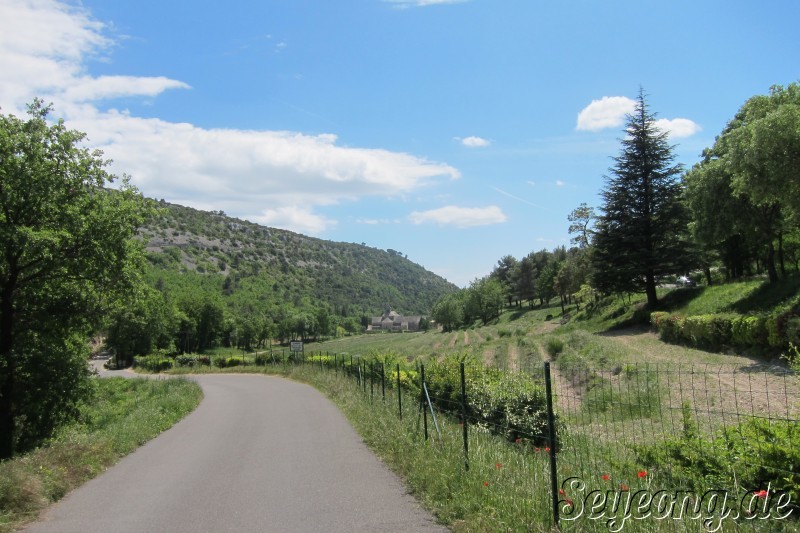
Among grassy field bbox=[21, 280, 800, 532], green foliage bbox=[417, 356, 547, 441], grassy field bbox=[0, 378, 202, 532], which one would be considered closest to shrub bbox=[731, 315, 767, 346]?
grassy field bbox=[21, 280, 800, 532]

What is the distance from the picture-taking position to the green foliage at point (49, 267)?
17.5 meters

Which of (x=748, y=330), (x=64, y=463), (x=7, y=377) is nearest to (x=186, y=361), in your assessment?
(x=7, y=377)

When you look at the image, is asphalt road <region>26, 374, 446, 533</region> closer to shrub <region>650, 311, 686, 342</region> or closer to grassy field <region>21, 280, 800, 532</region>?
grassy field <region>21, 280, 800, 532</region>

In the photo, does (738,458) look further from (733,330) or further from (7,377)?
(7,377)

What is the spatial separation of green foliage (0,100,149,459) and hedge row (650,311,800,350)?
2161 cm

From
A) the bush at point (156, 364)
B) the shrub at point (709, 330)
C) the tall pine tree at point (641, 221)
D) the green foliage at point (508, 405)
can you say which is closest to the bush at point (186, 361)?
the bush at point (156, 364)

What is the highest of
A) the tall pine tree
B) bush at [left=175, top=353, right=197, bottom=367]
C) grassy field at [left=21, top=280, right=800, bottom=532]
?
the tall pine tree

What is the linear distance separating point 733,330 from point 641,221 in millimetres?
16959

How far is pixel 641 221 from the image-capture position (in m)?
36.9

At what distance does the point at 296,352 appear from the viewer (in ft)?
159

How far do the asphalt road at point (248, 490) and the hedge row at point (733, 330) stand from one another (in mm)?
13210

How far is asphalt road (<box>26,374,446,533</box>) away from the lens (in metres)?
6.77

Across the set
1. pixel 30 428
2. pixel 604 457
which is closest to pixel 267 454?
pixel 604 457

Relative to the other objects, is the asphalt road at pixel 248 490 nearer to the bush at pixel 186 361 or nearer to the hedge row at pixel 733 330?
the hedge row at pixel 733 330
